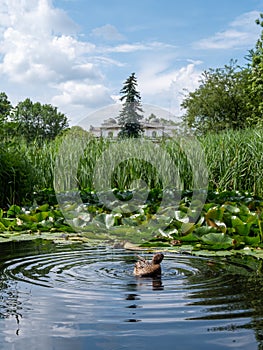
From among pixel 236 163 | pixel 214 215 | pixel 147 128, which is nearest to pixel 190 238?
pixel 214 215

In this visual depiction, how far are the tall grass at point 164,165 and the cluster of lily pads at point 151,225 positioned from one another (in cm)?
256

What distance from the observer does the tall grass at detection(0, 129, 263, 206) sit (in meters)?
9.21

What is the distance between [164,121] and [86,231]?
18.6 ft

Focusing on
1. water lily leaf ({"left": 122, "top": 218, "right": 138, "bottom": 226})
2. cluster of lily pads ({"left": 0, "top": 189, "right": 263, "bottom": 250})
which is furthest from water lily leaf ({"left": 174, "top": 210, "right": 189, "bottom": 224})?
Result: water lily leaf ({"left": 122, "top": 218, "right": 138, "bottom": 226})

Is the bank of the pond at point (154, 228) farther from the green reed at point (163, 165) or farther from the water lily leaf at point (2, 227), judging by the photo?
the green reed at point (163, 165)

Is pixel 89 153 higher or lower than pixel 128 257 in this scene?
higher

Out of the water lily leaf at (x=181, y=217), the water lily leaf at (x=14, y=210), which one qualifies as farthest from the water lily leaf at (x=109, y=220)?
the water lily leaf at (x=14, y=210)

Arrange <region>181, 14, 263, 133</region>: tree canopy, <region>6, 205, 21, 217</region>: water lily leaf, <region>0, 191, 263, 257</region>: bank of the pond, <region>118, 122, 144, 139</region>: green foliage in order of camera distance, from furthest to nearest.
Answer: <region>181, 14, 263, 133</region>: tree canopy < <region>118, 122, 144, 139</region>: green foliage < <region>6, 205, 21, 217</region>: water lily leaf < <region>0, 191, 263, 257</region>: bank of the pond

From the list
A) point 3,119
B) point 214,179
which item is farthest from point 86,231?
point 214,179

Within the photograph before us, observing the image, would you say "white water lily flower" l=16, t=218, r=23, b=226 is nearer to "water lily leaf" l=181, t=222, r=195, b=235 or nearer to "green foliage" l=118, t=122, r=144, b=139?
"water lily leaf" l=181, t=222, r=195, b=235

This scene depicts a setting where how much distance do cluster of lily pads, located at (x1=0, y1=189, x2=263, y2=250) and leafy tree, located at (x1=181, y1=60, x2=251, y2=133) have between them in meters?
18.9

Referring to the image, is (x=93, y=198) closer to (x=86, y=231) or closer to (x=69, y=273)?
(x=86, y=231)

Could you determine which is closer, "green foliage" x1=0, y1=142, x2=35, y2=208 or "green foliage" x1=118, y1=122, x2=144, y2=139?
"green foliage" x1=0, y1=142, x2=35, y2=208

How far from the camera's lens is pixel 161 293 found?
9.40ft
